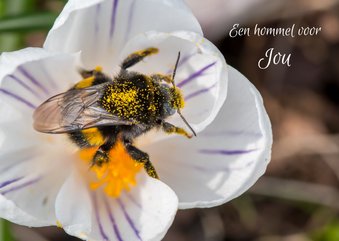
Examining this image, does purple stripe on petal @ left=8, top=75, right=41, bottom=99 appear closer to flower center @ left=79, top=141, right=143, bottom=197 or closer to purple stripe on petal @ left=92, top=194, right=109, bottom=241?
flower center @ left=79, top=141, right=143, bottom=197


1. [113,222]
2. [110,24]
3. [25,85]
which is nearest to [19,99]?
[25,85]

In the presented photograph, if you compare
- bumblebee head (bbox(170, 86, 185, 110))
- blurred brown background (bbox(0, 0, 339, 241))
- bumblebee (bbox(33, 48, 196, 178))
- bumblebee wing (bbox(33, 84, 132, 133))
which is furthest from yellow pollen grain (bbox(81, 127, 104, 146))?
blurred brown background (bbox(0, 0, 339, 241))

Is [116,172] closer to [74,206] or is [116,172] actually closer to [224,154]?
[74,206]

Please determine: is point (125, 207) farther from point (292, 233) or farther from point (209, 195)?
point (292, 233)

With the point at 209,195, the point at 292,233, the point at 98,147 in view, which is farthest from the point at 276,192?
the point at 98,147

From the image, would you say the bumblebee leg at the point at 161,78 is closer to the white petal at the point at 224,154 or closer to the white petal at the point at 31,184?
the white petal at the point at 224,154

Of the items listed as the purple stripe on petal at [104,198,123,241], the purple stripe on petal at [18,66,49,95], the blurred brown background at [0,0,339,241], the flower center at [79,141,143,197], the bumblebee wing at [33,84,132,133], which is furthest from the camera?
the blurred brown background at [0,0,339,241]
